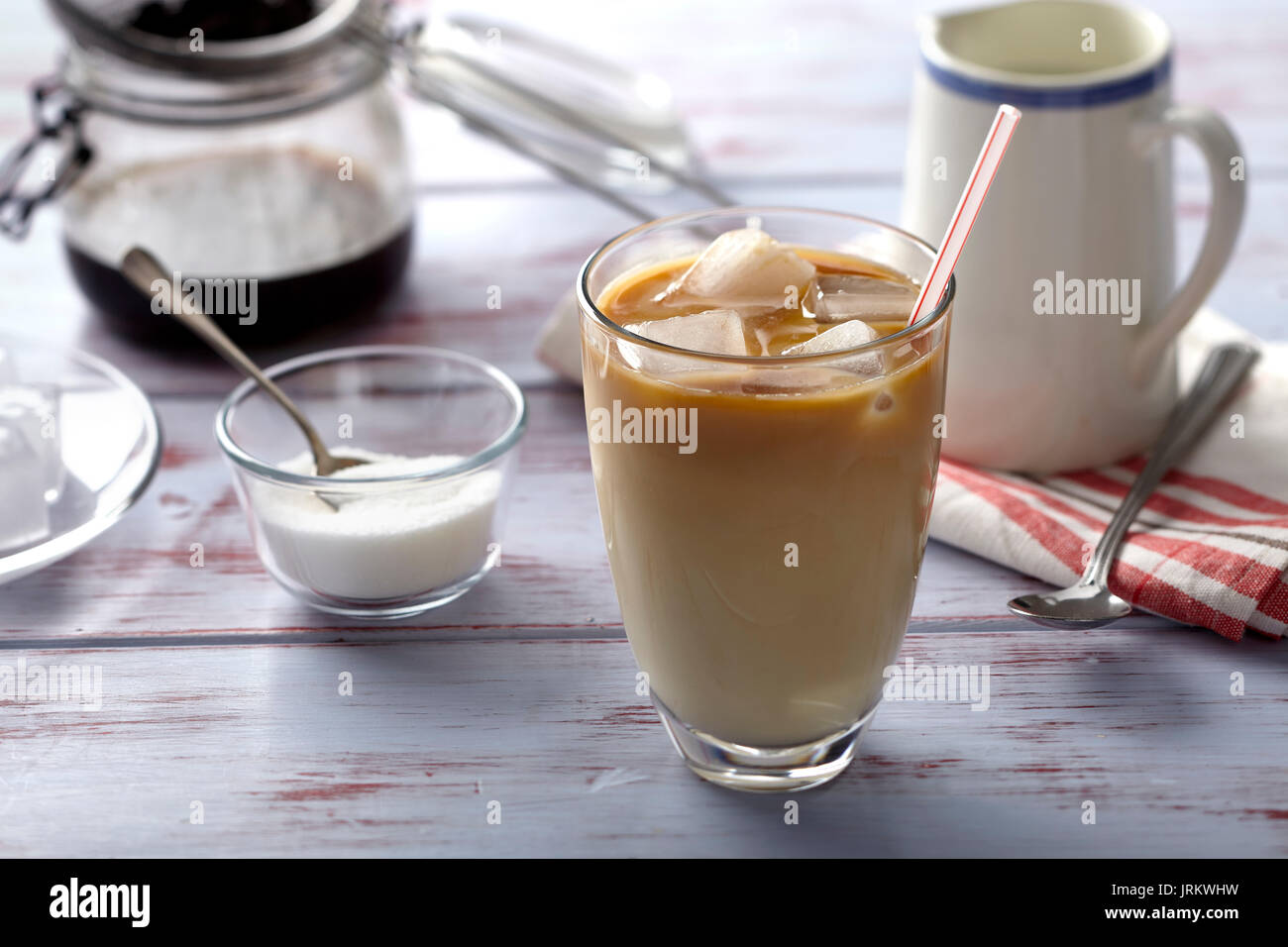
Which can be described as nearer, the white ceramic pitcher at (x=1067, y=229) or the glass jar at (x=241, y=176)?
the white ceramic pitcher at (x=1067, y=229)

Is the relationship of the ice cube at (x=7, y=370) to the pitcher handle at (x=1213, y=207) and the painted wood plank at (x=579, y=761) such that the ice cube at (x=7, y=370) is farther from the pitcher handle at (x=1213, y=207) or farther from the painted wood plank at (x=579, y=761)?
the pitcher handle at (x=1213, y=207)

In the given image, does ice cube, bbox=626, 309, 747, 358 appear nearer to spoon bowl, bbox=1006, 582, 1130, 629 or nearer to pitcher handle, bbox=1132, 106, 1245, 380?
spoon bowl, bbox=1006, 582, 1130, 629

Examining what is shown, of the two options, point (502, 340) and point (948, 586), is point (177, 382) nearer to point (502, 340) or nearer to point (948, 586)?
point (502, 340)

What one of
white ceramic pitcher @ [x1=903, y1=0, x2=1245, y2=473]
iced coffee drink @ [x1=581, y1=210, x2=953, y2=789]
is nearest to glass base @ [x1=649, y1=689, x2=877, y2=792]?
iced coffee drink @ [x1=581, y1=210, x2=953, y2=789]

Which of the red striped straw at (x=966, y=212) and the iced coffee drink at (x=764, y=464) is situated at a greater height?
the red striped straw at (x=966, y=212)

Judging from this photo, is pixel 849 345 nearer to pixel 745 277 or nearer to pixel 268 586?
pixel 745 277

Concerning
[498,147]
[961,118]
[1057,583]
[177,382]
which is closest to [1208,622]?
[1057,583]

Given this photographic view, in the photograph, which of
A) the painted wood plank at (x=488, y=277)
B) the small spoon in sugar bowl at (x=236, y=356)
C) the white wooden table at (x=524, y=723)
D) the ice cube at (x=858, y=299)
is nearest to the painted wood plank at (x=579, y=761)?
the white wooden table at (x=524, y=723)
